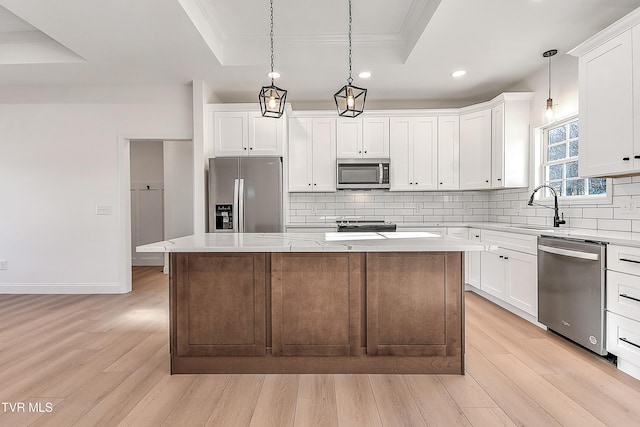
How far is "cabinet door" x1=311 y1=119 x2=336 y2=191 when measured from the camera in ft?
15.1

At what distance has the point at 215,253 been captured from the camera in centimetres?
224

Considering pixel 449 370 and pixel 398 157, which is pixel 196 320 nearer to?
pixel 449 370

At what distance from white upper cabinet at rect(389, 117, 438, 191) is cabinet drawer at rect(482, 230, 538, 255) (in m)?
1.05

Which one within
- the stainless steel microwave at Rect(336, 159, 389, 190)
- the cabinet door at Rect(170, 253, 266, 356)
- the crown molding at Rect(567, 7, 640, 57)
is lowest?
the cabinet door at Rect(170, 253, 266, 356)

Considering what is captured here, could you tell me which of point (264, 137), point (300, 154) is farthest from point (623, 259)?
point (264, 137)

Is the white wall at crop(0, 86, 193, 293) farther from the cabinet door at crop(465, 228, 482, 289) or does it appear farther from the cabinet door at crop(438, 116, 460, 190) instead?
the cabinet door at crop(465, 228, 482, 289)

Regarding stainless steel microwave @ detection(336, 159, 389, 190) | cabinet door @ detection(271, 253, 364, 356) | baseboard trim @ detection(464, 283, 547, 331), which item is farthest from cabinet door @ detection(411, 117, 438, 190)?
cabinet door @ detection(271, 253, 364, 356)

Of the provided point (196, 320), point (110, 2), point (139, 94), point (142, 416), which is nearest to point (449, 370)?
point (196, 320)

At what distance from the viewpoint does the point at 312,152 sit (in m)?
4.63

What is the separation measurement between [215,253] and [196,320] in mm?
465

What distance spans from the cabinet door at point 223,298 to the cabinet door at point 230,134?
232cm

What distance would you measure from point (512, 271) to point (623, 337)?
1196 mm

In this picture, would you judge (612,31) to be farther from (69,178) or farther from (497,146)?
(69,178)

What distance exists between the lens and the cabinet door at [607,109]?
234cm
